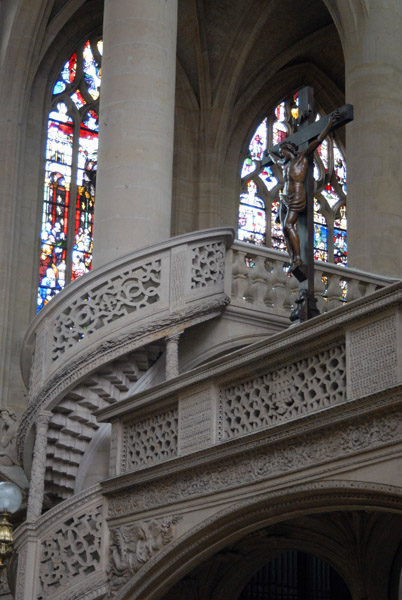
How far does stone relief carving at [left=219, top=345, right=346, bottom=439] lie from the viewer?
25.4ft

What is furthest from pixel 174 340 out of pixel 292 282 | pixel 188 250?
pixel 292 282

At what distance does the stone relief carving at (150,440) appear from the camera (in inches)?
359

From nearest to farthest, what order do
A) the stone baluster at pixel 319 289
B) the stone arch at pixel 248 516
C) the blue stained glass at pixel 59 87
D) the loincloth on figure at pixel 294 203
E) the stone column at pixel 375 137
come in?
the stone arch at pixel 248 516 → the loincloth on figure at pixel 294 203 → the stone baluster at pixel 319 289 → the stone column at pixel 375 137 → the blue stained glass at pixel 59 87

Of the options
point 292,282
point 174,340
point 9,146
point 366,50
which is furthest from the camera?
point 9,146

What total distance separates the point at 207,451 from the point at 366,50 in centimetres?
782

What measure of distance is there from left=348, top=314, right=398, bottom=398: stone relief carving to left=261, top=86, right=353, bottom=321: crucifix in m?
1.83

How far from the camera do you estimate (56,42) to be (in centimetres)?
1964

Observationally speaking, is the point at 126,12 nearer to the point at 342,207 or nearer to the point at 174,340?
the point at 174,340

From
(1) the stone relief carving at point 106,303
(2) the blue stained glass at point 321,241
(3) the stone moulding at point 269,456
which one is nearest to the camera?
(3) the stone moulding at point 269,456

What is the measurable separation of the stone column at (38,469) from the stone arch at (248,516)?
1489 millimetres

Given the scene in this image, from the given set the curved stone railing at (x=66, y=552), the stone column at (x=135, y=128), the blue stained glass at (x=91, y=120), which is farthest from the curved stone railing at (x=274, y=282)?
the blue stained glass at (x=91, y=120)

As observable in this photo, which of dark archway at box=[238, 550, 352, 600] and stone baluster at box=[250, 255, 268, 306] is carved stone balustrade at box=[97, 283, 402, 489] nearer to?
stone baluster at box=[250, 255, 268, 306]

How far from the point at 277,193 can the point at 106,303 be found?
1085cm

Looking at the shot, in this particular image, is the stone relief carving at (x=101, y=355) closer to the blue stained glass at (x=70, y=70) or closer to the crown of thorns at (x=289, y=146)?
the crown of thorns at (x=289, y=146)
